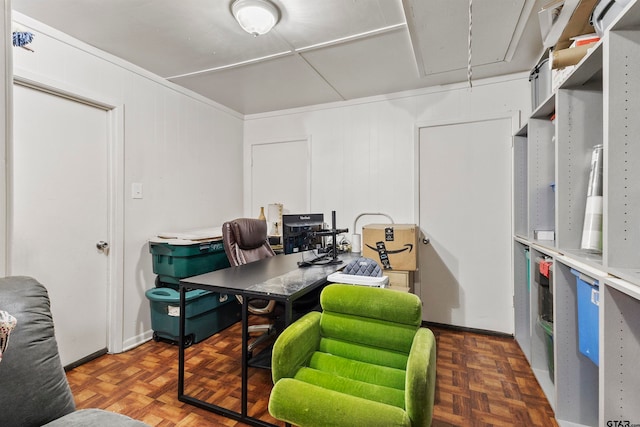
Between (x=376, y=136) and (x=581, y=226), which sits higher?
(x=376, y=136)

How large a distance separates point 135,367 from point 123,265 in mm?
843

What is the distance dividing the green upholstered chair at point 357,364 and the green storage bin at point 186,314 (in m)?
1.54

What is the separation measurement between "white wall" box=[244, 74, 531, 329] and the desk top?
1164mm

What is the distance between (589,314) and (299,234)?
5.56ft

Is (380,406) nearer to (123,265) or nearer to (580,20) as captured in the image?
(580,20)

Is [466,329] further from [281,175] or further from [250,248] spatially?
[281,175]

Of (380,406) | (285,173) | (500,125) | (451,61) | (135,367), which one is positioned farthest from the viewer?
(285,173)

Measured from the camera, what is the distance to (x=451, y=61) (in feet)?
8.34

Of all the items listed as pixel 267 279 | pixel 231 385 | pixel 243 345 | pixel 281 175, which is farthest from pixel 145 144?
pixel 231 385

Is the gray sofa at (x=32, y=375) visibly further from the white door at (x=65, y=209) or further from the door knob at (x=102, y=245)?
the door knob at (x=102, y=245)

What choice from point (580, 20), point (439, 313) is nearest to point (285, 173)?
point (439, 313)

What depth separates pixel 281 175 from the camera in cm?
392

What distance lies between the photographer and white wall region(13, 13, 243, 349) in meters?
2.20

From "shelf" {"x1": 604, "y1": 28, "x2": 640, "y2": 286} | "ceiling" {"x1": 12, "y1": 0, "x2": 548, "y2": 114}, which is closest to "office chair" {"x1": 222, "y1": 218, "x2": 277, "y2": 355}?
"ceiling" {"x1": 12, "y1": 0, "x2": 548, "y2": 114}
